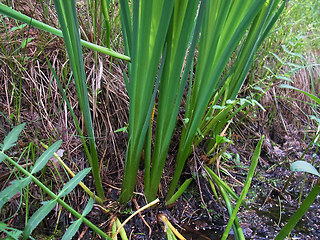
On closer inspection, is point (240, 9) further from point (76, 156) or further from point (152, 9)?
point (76, 156)

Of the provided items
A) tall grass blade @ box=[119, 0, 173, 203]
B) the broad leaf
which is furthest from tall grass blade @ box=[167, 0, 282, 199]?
the broad leaf

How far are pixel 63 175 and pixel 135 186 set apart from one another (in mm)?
248

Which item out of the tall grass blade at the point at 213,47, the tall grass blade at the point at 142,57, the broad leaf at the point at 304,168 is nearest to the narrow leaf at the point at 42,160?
the tall grass blade at the point at 142,57

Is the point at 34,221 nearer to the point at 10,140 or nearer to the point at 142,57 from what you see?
the point at 10,140

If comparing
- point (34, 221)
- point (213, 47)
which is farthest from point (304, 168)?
point (34, 221)

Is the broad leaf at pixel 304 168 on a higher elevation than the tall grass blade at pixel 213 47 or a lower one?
lower

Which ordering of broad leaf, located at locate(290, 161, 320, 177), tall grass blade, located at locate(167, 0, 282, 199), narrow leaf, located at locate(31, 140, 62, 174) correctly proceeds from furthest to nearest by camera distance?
1. tall grass blade, located at locate(167, 0, 282, 199)
2. narrow leaf, located at locate(31, 140, 62, 174)
3. broad leaf, located at locate(290, 161, 320, 177)

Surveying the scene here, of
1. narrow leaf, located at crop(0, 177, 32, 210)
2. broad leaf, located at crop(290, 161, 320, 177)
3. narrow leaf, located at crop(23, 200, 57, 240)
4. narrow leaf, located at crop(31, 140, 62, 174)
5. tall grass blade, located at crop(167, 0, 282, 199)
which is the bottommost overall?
narrow leaf, located at crop(23, 200, 57, 240)

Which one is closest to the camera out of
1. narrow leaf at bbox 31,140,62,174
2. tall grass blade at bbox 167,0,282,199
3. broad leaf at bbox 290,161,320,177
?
broad leaf at bbox 290,161,320,177

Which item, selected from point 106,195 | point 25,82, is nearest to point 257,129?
point 106,195

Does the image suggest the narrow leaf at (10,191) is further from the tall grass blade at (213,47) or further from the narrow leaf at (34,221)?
the tall grass blade at (213,47)

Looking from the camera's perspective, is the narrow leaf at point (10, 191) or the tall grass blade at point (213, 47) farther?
the tall grass blade at point (213, 47)

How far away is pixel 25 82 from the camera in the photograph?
3.38ft

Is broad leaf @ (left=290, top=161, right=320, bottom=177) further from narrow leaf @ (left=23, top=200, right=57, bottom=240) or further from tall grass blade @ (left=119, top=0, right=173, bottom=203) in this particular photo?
narrow leaf @ (left=23, top=200, right=57, bottom=240)
